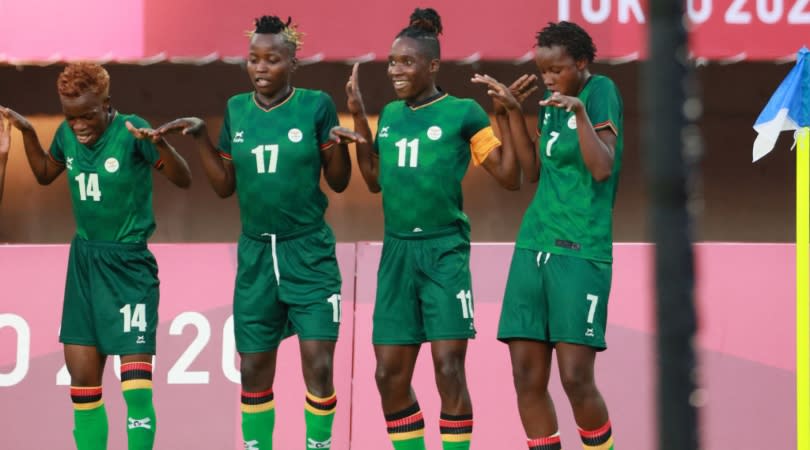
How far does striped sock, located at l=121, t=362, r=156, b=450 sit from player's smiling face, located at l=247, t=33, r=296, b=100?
1.27 metres

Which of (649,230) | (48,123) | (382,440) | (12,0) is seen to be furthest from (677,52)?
(48,123)

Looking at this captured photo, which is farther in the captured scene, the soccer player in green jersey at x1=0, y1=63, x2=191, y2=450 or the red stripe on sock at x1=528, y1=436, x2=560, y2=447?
the soccer player in green jersey at x1=0, y1=63, x2=191, y2=450

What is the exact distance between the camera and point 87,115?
5039 mm

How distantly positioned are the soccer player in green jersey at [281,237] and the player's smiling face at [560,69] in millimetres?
885

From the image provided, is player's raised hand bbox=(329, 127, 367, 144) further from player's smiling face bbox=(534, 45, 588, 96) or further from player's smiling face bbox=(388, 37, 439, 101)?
player's smiling face bbox=(534, 45, 588, 96)

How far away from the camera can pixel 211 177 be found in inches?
197

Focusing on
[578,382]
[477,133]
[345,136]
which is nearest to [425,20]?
[477,133]

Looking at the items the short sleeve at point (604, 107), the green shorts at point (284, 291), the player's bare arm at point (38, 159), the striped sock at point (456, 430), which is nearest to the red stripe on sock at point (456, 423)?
the striped sock at point (456, 430)

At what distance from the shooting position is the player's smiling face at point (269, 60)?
487cm

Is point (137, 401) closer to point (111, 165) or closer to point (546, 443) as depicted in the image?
point (111, 165)

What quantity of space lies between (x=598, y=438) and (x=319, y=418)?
3.66 ft

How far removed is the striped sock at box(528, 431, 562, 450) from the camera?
4.54 metres

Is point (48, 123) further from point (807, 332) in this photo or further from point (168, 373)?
point (807, 332)

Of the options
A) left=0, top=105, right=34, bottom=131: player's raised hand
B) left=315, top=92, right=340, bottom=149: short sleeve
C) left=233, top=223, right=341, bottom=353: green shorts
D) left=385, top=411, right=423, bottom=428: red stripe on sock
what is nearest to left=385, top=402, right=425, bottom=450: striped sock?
left=385, top=411, right=423, bottom=428: red stripe on sock
